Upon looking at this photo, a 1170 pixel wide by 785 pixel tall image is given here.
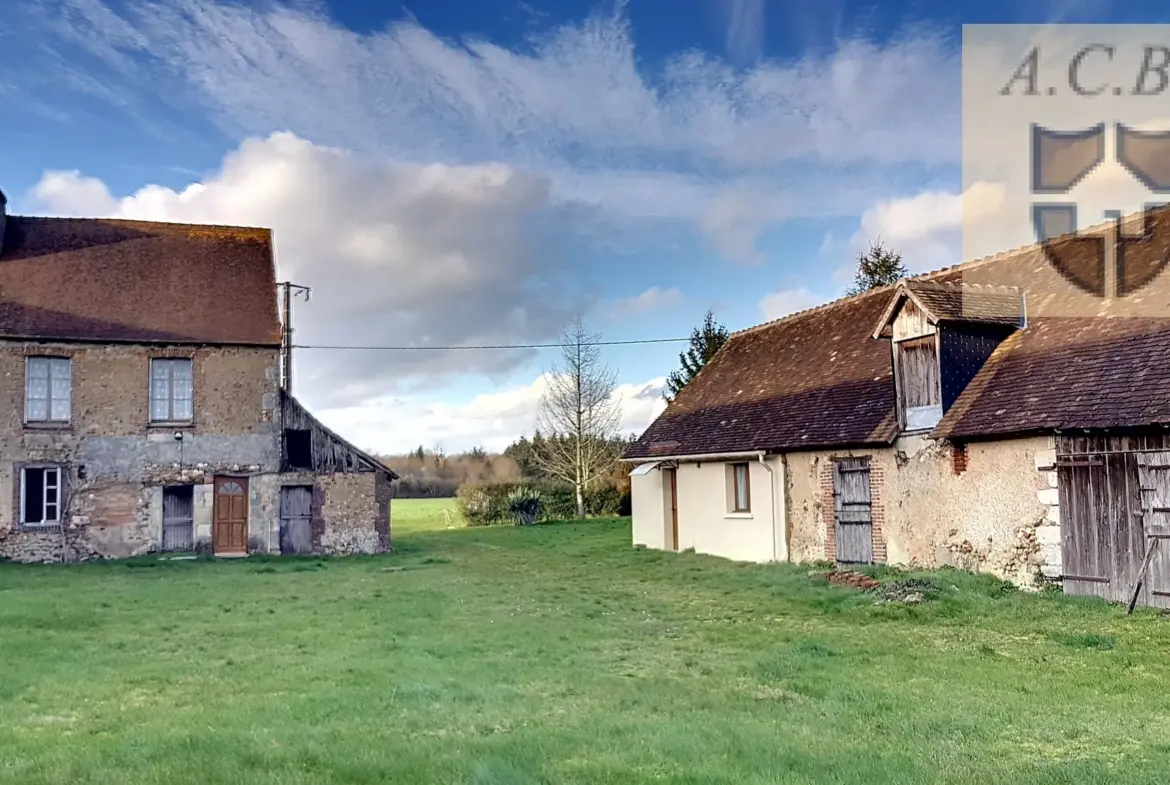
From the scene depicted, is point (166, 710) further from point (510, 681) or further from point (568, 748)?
point (568, 748)

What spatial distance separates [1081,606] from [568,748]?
9.41 metres

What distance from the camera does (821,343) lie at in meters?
23.2

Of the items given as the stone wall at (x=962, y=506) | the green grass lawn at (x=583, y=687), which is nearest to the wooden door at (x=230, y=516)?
the green grass lawn at (x=583, y=687)

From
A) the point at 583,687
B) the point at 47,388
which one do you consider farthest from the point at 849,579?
the point at 47,388

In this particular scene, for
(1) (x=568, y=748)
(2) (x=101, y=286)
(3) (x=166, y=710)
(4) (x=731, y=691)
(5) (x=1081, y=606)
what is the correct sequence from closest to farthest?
(1) (x=568, y=748)
(3) (x=166, y=710)
(4) (x=731, y=691)
(5) (x=1081, y=606)
(2) (x=101, y=286)

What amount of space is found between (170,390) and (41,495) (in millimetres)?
3937

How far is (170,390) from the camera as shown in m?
25.0

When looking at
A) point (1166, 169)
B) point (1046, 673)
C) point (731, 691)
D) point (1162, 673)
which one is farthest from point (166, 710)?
point (1166, 169)

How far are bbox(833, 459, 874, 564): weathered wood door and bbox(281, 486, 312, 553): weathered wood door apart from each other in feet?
46.4

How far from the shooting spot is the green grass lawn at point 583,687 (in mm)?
6195

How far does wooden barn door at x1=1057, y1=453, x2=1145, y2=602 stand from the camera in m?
13.2

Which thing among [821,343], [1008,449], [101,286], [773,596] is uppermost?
[101,286]

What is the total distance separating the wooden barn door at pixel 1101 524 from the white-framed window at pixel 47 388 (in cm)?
2244

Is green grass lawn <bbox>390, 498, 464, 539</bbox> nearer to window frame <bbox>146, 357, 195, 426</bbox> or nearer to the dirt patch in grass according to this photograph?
window frame <bbox>146, 357, 195, 426</bbox>
